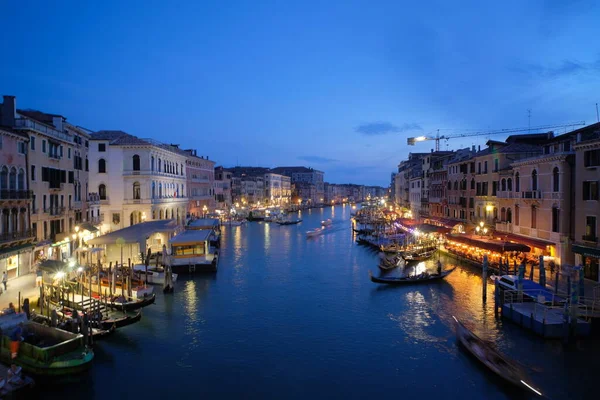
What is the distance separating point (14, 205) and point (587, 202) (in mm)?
26776

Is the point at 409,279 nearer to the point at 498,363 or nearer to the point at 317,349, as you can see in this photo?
the point at 317,349

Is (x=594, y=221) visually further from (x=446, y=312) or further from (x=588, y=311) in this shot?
(x=446, y=312)

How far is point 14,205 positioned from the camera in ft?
67.5

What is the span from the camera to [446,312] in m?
19.8

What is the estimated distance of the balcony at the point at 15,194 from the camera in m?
19.5

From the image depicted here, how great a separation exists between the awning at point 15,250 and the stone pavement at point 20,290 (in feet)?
4.59

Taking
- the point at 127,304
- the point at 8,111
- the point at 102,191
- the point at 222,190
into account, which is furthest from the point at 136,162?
the point at 222,190

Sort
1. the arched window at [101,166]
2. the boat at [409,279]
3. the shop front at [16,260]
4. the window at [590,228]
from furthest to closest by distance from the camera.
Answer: the arched window at [101,166]
the boat at [409,279]
the window at [590,228]
the shop front at [16,260]

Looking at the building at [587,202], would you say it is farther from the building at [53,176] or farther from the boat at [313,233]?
the boat at [313,233]

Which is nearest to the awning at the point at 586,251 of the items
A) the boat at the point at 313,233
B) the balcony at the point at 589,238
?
the balcony at the point at 589,238

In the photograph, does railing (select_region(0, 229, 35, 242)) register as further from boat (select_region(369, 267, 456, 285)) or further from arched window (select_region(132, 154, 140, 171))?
boat (select_region(369, 267, 456, 285))

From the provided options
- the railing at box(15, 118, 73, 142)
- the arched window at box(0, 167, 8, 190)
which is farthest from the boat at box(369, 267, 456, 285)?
the railing at box(15, 118, 73, 142)

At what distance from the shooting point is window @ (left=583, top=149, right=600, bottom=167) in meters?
20.7

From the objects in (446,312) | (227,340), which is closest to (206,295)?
(227,340)
